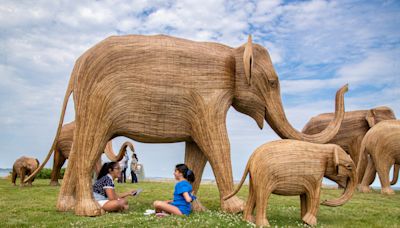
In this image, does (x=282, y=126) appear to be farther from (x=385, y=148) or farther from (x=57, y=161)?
(x=57, y=161)

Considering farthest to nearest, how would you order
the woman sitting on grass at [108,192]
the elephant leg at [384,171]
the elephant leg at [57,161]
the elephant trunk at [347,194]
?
the elephant leg at [57,161]
the elephant leg at [384,171]
the woman sitting on grass at [108,192]
the elephant trunk at [347,194]

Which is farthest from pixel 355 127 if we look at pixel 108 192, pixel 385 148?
pixel 108 192

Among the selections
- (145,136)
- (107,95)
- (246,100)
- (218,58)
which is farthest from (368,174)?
(107,95)

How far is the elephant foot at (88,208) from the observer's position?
609 centimetres

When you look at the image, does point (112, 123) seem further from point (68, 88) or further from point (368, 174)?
point (368, 174)

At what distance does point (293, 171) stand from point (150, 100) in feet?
7.75

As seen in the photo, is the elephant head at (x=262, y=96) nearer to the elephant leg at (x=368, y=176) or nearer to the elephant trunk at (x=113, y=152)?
the elephant trunk at (x=113, y=152)

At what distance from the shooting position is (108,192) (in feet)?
21.5

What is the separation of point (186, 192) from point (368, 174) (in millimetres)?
6726

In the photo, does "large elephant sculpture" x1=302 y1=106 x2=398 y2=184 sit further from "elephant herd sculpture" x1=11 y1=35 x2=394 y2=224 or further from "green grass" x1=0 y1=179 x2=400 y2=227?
"elephant herd sculpture" x1=11 y1=35 x2=394 y2=224

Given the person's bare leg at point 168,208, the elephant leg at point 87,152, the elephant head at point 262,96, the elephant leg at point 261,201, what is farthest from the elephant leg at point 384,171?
the elephant leg at point 87,152

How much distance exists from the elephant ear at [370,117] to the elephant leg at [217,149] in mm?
7273

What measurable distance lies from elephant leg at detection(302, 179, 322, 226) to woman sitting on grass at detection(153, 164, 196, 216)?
1628 millimetres

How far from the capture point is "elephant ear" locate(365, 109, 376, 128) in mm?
12086
